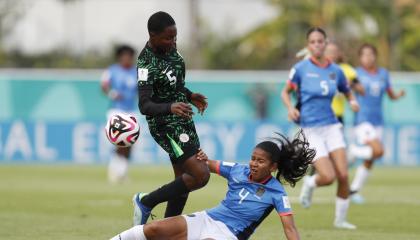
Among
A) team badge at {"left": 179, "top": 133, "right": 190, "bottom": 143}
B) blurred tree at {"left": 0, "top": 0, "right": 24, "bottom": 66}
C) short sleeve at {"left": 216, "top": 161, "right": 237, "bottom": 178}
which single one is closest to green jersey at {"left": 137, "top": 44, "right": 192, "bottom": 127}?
team badge at {"left": 179, "top": 133, "right": 190, "bottom": 143}

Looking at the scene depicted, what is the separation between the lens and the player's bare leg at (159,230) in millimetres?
9570

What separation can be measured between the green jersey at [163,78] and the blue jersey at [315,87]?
3.52m

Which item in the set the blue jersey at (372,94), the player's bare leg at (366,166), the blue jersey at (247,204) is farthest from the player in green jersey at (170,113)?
the blue jersey at (372,94)

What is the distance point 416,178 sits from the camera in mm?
23094

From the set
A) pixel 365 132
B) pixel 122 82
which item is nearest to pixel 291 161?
pixel 365 132

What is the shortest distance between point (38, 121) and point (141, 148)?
2596 mm

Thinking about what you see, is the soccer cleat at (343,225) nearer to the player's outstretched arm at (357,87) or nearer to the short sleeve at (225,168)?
the player's outstretched arm at (357,87)

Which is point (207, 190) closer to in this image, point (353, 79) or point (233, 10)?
point (353, 79)

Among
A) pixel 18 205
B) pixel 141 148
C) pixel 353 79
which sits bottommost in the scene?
pixel 141 148

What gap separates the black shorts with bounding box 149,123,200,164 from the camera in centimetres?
1053

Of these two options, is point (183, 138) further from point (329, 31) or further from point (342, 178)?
point (329, 31)

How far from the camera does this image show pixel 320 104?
14.0 metres

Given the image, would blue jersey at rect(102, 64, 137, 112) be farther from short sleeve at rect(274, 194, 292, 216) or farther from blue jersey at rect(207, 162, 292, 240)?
short sleeve at rect(274, 194, 292, 216)

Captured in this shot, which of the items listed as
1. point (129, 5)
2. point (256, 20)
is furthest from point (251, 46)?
point (129, 5)
